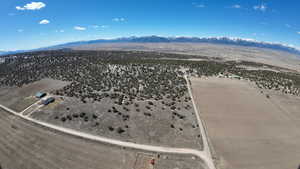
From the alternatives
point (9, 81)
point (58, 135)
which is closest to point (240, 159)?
point (58, 135)

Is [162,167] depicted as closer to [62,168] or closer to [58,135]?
[62,168]

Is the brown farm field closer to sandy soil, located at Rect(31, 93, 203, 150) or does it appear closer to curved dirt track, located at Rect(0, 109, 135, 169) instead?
sandy soil, located at Rect(31, 93, 203, 150)

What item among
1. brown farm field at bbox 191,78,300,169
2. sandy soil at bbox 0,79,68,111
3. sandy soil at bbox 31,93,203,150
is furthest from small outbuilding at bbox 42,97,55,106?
brown farm field at bbox 191,78,300,169

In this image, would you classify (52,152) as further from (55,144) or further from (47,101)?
(47,101)

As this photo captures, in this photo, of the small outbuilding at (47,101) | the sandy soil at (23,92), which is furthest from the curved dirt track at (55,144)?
the sandy soil at (23,92)

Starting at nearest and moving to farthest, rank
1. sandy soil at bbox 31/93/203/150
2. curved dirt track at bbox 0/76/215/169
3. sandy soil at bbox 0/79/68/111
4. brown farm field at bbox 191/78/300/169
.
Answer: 1. curved dirt track at bbox 0/76/215/169
2. brown farm field at bbox 191/78/300/169
3. sandy soil at bbox 31/93/203/150
4. sandy soil at bbox 0/79/68/111
